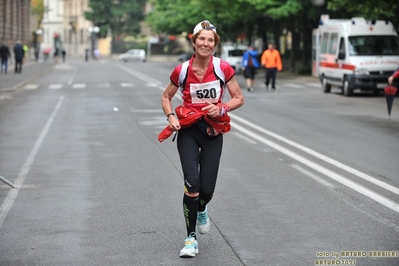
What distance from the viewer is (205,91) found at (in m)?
6.68

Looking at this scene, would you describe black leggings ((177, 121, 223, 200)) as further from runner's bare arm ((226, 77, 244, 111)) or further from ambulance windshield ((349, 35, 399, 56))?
ambulance windshield ((349, 35, 399, 56))

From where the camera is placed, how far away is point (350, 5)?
31656 millimetres

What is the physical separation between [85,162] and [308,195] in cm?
415

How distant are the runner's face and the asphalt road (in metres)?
1.51

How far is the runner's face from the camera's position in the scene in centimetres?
656

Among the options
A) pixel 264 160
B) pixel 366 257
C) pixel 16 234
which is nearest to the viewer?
pixel 366 257

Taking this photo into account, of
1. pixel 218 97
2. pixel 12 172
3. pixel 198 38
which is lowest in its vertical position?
pixel 12 172

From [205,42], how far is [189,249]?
1526 millimetres

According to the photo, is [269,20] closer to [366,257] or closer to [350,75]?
[350,75]

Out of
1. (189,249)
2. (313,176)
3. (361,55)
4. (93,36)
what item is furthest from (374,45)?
(93,36)

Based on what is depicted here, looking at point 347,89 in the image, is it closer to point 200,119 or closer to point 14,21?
point 200,119

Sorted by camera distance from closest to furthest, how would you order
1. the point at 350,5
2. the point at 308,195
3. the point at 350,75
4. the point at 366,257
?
the point at 366,257 → the point at 308,195 → the point at 350,75 → the point at 350,5

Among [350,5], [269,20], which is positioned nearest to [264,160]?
[350,5]

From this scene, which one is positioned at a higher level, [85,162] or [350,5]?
[350,5]
